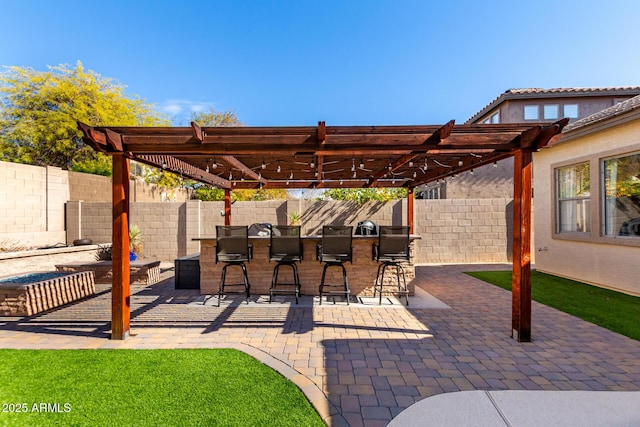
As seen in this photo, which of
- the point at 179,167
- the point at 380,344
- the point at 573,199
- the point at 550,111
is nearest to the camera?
the point at 380,344

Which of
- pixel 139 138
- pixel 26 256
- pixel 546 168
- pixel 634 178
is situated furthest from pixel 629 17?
pixel 26 256

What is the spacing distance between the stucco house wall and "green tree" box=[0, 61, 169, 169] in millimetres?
17052

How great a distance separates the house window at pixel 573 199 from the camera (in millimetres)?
6938

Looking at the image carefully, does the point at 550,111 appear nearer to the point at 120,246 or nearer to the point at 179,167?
the point at 179,167

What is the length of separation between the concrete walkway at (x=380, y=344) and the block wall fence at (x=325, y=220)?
420 centimetres

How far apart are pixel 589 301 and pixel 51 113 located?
20359mm

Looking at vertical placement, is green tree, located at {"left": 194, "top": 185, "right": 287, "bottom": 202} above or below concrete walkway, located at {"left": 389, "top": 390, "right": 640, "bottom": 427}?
above

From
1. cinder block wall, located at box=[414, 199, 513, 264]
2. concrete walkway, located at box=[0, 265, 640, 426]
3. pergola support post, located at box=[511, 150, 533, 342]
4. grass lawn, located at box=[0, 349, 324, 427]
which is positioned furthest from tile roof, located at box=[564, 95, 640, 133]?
grass lawn, located at box=[0, 349, 324, 427]

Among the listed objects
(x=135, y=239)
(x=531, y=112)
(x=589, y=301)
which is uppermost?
(x=531, y=112)

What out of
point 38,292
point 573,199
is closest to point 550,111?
point 573,199

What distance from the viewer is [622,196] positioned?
614 cm

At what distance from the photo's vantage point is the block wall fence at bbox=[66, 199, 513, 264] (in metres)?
9.77

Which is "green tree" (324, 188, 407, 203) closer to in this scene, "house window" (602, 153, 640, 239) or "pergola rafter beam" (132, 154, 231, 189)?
"pergola rafter beam" (132, 154, 231, 189)

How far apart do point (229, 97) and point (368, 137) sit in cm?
2074
